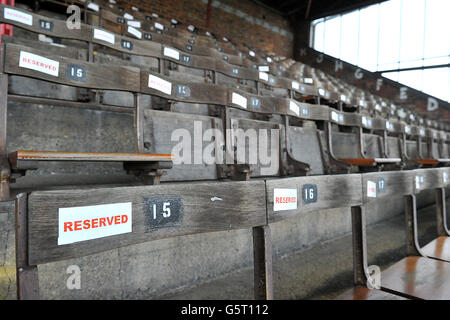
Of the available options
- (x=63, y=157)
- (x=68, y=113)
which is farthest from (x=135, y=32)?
(x=63, y=157)

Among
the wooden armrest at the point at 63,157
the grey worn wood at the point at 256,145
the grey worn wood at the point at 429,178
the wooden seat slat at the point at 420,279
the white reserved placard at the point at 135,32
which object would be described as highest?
the white reserved placard at the point at 135,32

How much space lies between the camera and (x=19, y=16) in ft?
4.91

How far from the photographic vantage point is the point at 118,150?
4.18 feet

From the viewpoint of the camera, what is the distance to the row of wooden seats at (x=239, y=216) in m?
0.43

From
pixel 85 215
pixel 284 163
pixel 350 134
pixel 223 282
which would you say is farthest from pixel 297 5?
pixel 85 215

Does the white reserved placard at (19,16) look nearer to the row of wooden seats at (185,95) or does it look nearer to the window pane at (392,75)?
the row of wooden seats at (185,95)

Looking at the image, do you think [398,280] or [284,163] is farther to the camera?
[284,163]

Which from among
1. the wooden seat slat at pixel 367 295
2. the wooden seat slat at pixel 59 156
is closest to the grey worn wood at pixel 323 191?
the wooden seat slat at pixel 367 295

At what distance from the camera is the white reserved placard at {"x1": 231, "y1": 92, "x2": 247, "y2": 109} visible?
1.28 metres

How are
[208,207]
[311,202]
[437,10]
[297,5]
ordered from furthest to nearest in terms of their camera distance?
[297,5] < [437,10] < [311,202] < [208,207]

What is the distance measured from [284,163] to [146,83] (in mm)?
751

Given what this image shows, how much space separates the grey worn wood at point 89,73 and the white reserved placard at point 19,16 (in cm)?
74

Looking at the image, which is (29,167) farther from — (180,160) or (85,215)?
(180,160)

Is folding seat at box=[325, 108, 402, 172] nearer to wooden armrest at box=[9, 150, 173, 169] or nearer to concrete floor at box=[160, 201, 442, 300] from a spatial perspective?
concrete floor at box=[160, 201, 442, 300]
